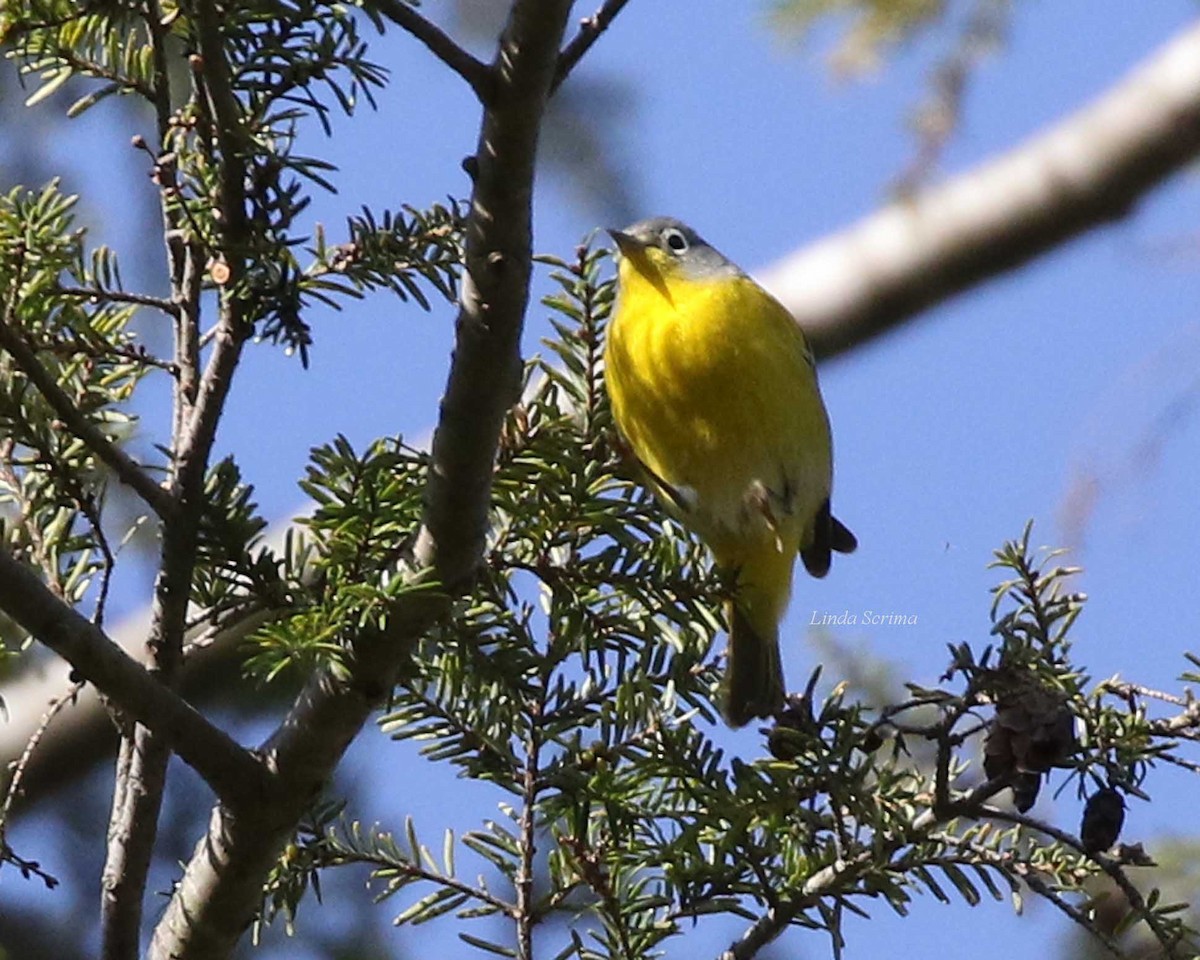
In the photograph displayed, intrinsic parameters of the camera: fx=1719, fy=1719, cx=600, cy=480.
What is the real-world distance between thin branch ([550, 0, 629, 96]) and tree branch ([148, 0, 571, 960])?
0.05m

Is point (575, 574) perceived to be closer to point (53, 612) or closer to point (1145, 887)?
point (53, 612)

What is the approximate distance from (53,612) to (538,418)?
620 mm

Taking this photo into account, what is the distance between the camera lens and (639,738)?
6.50 feet

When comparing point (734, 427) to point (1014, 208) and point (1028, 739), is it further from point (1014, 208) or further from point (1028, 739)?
point (1028, 739)

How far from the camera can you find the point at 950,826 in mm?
1907

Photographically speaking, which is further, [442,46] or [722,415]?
[722,415]

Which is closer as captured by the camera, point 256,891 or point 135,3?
point 135,3

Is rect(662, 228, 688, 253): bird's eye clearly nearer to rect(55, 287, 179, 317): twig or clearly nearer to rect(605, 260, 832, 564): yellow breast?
rect(605, 260, 832, 564): yellow breast

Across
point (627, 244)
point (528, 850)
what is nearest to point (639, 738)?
point (528, 850)

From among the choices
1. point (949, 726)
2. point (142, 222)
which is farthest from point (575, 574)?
point (142, 222)

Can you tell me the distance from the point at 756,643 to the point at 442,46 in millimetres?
1514

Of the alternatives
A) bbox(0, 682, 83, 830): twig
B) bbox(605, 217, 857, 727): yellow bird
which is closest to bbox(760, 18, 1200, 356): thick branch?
bbox(605, 217, 857, 727): yellow bird

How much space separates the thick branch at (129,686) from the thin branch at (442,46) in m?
0.60

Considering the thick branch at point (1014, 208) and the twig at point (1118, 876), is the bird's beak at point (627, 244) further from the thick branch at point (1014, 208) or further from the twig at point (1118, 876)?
the twig at point (1118, 876)
